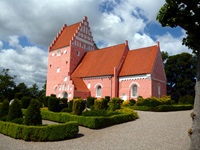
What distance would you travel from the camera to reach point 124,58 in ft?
105

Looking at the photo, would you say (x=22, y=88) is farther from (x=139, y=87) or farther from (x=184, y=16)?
(x=184, y=16)

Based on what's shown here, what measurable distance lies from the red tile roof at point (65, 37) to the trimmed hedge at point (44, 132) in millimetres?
25943

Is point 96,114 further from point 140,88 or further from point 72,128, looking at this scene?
point 140,88

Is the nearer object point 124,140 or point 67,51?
point 124,140

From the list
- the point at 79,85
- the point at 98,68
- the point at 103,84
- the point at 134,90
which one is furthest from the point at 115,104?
the point at 98,68

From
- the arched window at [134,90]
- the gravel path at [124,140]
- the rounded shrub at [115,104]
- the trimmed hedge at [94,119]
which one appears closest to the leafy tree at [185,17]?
the gravel path at [124,140]

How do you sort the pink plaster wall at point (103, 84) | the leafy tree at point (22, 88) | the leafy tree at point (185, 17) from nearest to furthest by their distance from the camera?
the leafy tree at point (185, 17) < the pink plaster wall at point (103, 84) < the leafy tree at point (22, 88)

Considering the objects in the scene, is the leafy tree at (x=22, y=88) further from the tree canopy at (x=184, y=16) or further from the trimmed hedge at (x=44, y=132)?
the tree canopy at (x=184, y=16)

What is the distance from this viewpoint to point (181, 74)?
135 ft

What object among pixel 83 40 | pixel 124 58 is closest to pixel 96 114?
pixel 124 58

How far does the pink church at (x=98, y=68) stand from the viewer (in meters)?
28.2

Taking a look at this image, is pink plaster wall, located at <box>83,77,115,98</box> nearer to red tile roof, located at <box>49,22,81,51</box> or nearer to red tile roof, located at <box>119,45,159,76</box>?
red tile roof, located at <box>119,45,159,76</box>

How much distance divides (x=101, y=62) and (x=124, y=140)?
23970 millimetres

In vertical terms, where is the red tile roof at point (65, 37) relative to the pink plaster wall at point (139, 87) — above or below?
above
